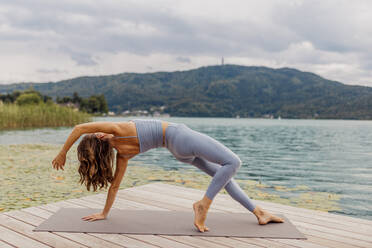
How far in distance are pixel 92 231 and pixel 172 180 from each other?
417cm

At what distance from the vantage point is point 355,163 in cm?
1145

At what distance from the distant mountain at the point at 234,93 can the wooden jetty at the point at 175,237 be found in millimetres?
64403

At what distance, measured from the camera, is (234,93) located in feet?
300

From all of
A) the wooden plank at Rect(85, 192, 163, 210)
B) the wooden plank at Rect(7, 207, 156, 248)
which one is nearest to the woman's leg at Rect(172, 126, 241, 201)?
the wooden plank at Rect(7, 207, 156, 248)

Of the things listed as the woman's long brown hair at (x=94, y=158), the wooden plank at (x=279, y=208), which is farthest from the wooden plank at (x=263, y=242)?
the woman's long brown hair at (x=94, y=158)

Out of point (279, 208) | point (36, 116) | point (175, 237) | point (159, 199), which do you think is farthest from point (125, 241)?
point (36, 116)

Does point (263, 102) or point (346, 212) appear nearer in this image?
point (346, 212)

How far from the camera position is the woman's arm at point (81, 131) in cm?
253

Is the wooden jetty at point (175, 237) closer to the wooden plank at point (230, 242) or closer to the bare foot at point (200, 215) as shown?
the wooden plank at point (230, 242)

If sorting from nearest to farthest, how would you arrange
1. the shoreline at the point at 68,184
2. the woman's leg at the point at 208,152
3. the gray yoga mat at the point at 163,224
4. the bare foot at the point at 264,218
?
the woman's leg at the point at 208,152 < the gray yoga mat at the point at 163,224 < the bare foot at the point at 264,218 < the shoreline at the point at 68,184

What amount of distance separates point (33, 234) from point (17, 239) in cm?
14

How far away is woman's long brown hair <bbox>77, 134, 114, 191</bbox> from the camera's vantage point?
2.73 m

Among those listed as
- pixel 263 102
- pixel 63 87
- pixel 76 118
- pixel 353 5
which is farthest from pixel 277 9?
pixel 63 87

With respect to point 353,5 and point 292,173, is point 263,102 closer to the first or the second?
point 353,5
